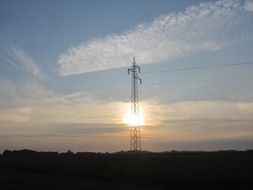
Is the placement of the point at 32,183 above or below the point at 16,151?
below

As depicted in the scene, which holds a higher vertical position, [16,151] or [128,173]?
[16,151]

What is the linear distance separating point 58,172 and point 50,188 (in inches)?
616

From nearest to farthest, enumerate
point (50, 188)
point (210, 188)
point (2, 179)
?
point (210, 188), point (50, 188), point (2, 179)

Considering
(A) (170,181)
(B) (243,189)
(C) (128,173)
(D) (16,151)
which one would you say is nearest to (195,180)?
(A) (170,181)

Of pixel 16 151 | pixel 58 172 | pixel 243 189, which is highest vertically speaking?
pixel 16 151

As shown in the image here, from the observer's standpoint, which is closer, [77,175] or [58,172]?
[77,175]

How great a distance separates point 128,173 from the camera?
46.0m

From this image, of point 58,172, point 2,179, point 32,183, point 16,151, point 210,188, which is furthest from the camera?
point 16,151

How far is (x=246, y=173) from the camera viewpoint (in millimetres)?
42156

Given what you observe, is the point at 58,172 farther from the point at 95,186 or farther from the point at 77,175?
the point at 95,186

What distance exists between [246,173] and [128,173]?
445 inches

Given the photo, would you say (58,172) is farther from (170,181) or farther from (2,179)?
(170,181)

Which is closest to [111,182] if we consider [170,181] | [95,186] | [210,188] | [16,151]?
[95,186]

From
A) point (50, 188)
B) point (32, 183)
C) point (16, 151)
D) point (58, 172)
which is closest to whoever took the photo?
point (50, 188)
